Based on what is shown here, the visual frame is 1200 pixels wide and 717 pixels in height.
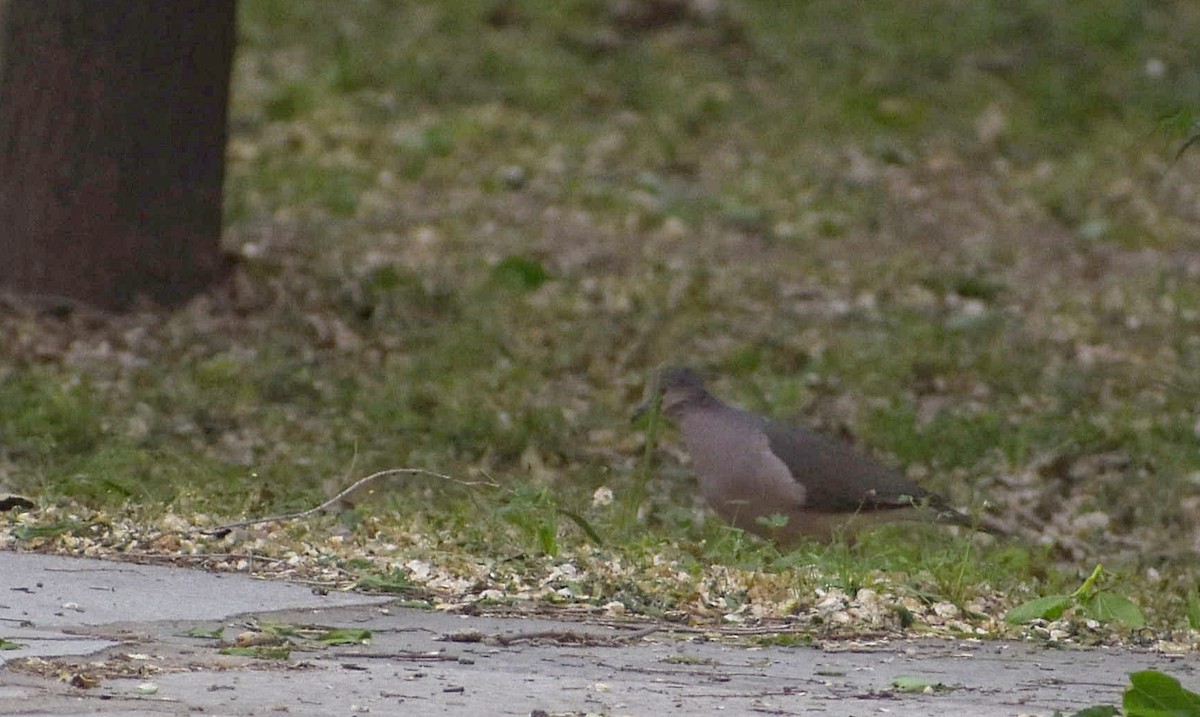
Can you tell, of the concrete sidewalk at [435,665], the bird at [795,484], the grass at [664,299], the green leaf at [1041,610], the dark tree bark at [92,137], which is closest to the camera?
the concrete sidewalk at [435,665]

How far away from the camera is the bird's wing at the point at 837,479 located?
5.60 metres

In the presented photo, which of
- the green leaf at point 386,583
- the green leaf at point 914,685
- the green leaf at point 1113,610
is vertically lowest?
the green leaf at point 386,583

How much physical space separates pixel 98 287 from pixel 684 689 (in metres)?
4.66

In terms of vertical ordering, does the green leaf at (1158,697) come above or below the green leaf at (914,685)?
above

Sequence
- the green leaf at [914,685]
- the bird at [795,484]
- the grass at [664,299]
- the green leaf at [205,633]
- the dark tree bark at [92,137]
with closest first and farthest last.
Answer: the green leaf at [914,685], the green leaf at [205,633], the grass at [664,299], the bird at [795,484], the dark tree bark at [92,137]

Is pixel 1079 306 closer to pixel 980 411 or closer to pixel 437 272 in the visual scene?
pixel 980 411

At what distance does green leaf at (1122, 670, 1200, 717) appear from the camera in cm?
304

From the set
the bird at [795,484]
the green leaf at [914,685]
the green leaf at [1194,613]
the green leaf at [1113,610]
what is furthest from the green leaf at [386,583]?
the green leaf at [1194,613]

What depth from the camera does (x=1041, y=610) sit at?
14.1ft

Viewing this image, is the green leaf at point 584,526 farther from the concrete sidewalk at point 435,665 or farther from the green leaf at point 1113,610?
the green leaf at point 1113,610

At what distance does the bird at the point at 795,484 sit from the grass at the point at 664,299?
16 centimetres

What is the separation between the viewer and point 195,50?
25.1 feet

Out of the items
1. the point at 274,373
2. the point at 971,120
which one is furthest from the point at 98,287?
the point at 971,120

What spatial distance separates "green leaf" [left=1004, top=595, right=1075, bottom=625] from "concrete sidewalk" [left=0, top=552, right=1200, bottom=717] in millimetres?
147
